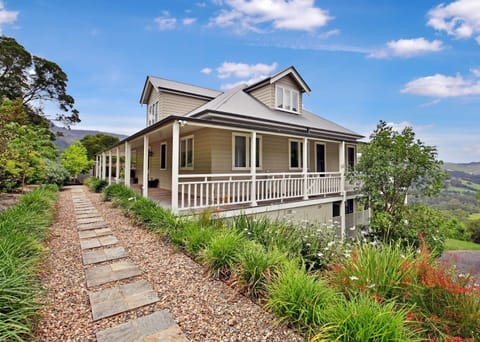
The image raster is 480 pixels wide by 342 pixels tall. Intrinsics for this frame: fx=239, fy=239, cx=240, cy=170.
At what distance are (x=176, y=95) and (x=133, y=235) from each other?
33.2 ft

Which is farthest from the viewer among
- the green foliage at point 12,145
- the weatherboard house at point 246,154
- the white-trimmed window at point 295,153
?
the white-trimmed window at point 295,153

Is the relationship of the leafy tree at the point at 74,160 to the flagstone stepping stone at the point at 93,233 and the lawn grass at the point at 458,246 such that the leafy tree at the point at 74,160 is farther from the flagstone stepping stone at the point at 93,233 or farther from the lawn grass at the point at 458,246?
the lawn grass at the point at 458,246

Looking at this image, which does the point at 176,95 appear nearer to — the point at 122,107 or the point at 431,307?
the point at 122,107

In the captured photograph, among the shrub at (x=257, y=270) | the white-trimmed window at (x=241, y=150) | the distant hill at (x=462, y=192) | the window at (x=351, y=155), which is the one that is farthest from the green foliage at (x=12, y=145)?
the distant hill at (x=462, y=192)

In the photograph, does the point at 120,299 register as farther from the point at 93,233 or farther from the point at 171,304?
the point at 93,233

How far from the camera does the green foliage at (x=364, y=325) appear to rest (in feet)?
6.41

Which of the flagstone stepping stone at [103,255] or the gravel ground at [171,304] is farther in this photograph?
the flagstone stepping stone at [103,255]

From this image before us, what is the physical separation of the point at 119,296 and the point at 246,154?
8.12 meters

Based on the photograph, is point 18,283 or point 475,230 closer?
point 18,283

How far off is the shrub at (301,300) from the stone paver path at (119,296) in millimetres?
1049

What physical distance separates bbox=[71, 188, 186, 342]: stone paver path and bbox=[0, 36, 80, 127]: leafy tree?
22.5 meters

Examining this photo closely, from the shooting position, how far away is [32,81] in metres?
23.2

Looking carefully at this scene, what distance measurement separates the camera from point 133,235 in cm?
564

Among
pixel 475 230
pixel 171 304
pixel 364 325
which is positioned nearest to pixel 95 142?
pixel 171 304
